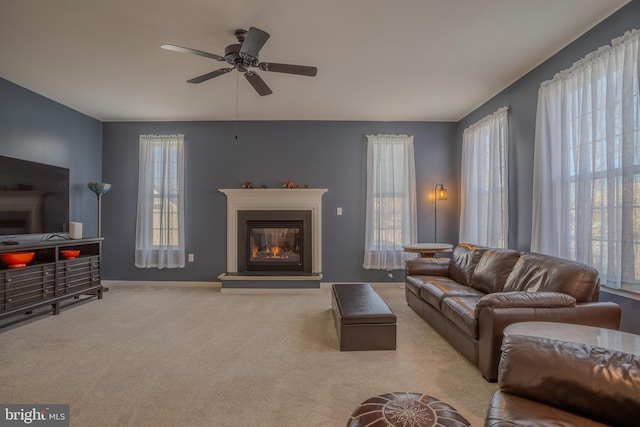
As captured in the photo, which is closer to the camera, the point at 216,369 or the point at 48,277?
the point at 216,369

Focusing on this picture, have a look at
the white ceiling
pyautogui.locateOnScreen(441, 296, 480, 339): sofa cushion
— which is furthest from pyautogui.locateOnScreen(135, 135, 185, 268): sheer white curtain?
pyautogui.locateOnScreen(441, 296, 480, 339): sofa cushion

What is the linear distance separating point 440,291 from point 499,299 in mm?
951

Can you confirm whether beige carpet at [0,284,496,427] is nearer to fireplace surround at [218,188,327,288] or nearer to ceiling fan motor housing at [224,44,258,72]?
fireplace surround at [218,188,327,288]

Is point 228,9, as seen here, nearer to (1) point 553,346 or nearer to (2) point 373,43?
(2) point 373,43

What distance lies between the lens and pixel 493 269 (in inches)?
125

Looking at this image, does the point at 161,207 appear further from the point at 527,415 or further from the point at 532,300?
the point at 527,415

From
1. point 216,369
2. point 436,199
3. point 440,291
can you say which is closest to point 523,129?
point 436,199

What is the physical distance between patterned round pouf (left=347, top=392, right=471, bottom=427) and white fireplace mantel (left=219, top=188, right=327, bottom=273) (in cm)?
387

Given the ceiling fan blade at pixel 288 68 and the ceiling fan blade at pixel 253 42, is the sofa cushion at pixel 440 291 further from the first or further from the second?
the ceiling fan blade at pixel 253 42

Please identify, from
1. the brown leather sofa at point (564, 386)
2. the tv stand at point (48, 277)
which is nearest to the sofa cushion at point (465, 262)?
the brown leather sofa at point (564, 386)

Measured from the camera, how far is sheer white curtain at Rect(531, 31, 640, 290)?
89.7 inches

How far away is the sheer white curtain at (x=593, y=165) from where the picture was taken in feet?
7.48

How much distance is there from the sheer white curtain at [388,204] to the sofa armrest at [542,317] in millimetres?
2998

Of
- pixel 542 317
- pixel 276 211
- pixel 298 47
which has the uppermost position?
pixel 298 47
